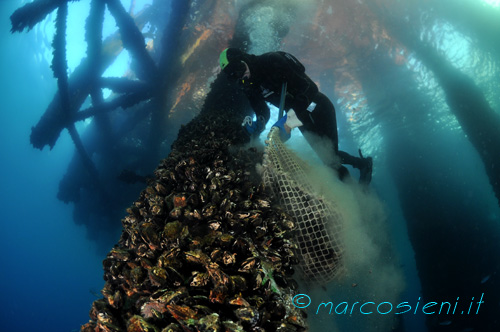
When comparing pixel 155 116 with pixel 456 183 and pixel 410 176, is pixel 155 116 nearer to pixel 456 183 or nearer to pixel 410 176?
pixel 410 176

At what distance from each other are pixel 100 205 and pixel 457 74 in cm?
2918

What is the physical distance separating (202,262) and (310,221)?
7.38 ft

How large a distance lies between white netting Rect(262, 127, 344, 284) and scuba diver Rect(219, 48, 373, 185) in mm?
1970

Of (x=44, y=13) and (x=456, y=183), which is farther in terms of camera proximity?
(x=456, y=183)

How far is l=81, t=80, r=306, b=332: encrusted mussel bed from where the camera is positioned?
180cm

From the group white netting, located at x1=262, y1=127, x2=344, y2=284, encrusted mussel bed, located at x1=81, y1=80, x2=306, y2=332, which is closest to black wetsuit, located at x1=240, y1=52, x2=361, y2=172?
white netting, located at x1=262, y1=127, x2=344, y2=284

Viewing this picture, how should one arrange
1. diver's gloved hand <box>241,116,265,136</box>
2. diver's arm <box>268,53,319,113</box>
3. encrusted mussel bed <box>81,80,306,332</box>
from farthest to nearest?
diver's gloved hand <box>241,116,265,136</box> < diver's arm <box>268,53,319,113</box> < encrusted mussel bed <box>81,80,306,332</box>

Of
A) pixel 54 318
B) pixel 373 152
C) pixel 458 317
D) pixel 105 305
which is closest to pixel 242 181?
pixel 105 305

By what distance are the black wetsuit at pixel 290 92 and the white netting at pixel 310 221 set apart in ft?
8.71

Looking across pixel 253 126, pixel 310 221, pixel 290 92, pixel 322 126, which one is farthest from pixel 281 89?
pixel 310 221

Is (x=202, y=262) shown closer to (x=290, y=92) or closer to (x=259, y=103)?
(x=290, y=92)

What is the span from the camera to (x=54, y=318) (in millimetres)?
81125

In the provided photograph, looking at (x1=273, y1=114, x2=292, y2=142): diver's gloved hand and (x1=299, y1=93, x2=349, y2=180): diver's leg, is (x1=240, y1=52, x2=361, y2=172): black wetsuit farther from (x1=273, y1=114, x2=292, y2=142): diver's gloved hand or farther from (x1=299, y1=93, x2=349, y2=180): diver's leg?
(x1=273, y1=114, x2=292, y2=142): diver's gloved hand

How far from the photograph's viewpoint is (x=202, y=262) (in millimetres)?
2113
